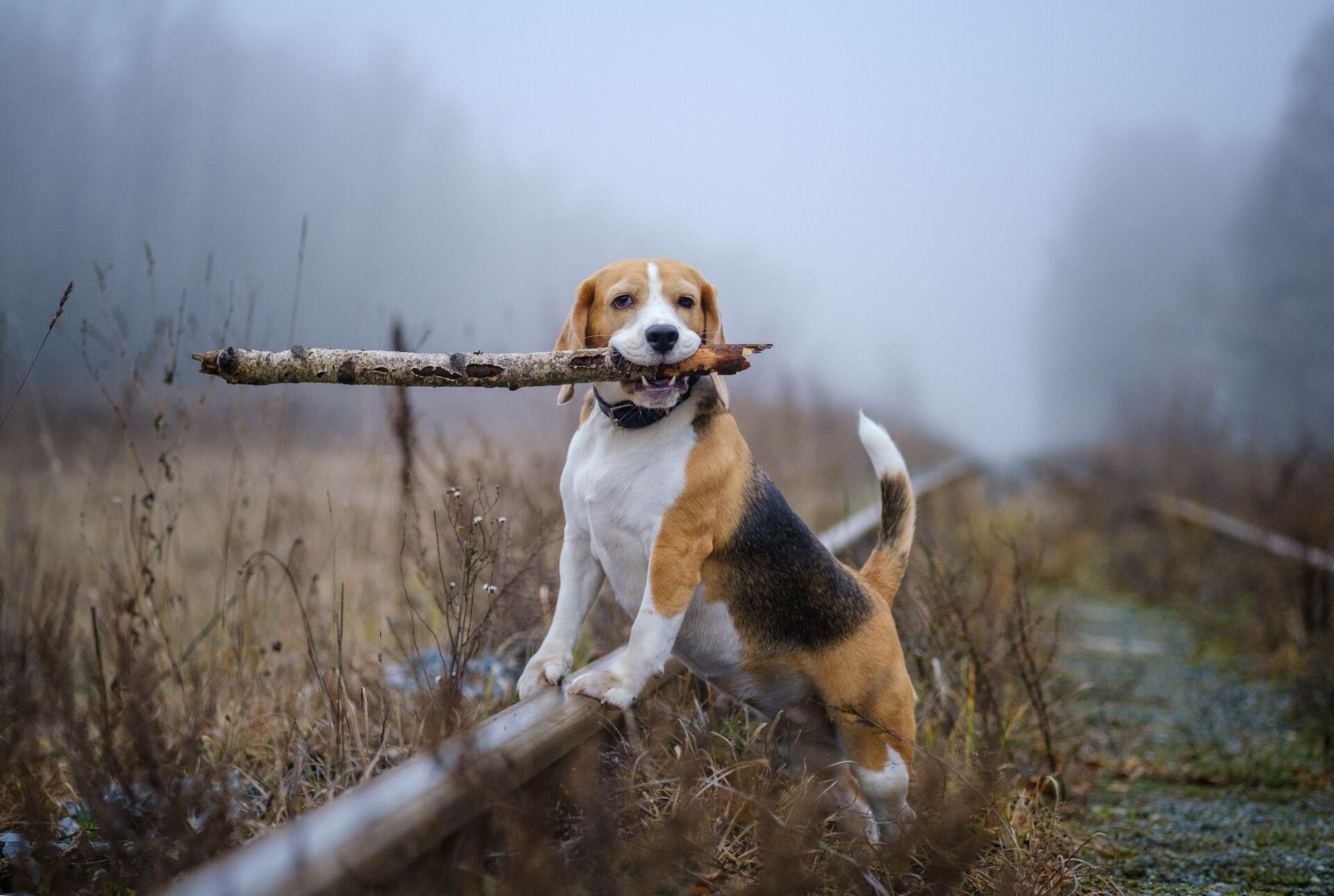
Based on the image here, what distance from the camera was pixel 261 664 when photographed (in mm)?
3311

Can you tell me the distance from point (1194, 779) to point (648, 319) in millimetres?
3404

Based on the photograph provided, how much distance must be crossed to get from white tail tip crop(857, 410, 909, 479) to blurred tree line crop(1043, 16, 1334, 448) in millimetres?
7779

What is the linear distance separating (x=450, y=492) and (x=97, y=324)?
2317 mm

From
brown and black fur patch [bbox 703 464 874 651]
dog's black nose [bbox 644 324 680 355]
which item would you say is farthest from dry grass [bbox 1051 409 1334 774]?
dog's black nose [bbox 644 324 680 355]

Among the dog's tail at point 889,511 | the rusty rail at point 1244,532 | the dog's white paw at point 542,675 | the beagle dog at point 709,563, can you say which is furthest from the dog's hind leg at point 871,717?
the rusty rail at point 1244,532

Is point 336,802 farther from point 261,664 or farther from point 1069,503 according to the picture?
point 1069,503

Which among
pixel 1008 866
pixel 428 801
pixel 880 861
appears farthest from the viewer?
pixel 1008 866

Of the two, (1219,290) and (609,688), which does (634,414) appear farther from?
(1219,290)

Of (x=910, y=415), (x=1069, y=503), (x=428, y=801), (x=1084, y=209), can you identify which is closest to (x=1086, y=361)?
(x=1084, y=209)

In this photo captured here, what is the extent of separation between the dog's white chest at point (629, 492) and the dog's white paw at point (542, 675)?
286mm

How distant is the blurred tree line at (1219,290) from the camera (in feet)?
90.4

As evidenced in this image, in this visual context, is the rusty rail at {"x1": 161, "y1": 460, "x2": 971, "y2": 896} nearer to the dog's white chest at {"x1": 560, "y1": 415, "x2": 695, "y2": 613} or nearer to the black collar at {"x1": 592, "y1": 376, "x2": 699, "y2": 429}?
the dog's white chest at {"x1": 560, "y1": 415, "x2": 695, "y2": 613}

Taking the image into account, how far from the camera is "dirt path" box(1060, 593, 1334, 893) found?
299 cm

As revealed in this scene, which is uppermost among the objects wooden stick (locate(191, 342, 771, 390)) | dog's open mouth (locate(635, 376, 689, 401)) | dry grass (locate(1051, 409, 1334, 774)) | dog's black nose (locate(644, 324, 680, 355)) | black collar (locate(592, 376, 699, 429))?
dog's black nose (locate(644, 324, 680, 355))
